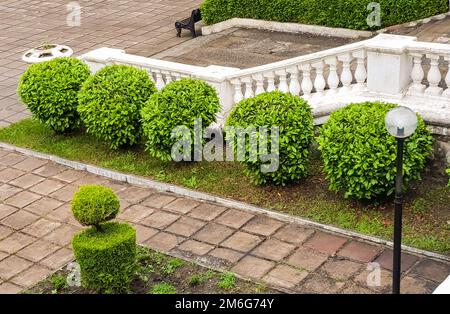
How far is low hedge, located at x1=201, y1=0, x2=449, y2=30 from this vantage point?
54.0ft

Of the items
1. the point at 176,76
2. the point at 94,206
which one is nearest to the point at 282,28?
the point at 176,76

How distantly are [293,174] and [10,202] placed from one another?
405 centimetres

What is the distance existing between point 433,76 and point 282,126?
2178 mm

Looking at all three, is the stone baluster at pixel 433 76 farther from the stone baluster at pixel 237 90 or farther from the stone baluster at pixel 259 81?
Answer: the stone baluster at pixel 237 90

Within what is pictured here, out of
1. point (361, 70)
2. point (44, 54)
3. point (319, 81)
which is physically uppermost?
point (361, 70)

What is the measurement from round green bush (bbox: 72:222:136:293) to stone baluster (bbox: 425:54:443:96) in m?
4.67

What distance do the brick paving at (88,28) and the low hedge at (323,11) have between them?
1.13 metres

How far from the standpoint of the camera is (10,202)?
11219 mm

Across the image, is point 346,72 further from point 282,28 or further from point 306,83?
point 282,28

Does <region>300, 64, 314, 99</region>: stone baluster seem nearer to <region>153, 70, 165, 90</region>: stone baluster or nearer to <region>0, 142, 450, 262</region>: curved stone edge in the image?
<region>0, 142, 450, 262</region>: curved stone edge

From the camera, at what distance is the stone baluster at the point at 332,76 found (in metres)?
11.4

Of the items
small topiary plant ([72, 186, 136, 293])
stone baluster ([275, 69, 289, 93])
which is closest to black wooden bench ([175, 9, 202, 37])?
stone baluster ([275, 69, 289, 93])

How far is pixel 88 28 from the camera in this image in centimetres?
2023

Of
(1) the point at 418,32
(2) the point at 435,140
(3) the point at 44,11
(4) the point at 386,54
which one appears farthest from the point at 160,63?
(3) the point at 44,11
